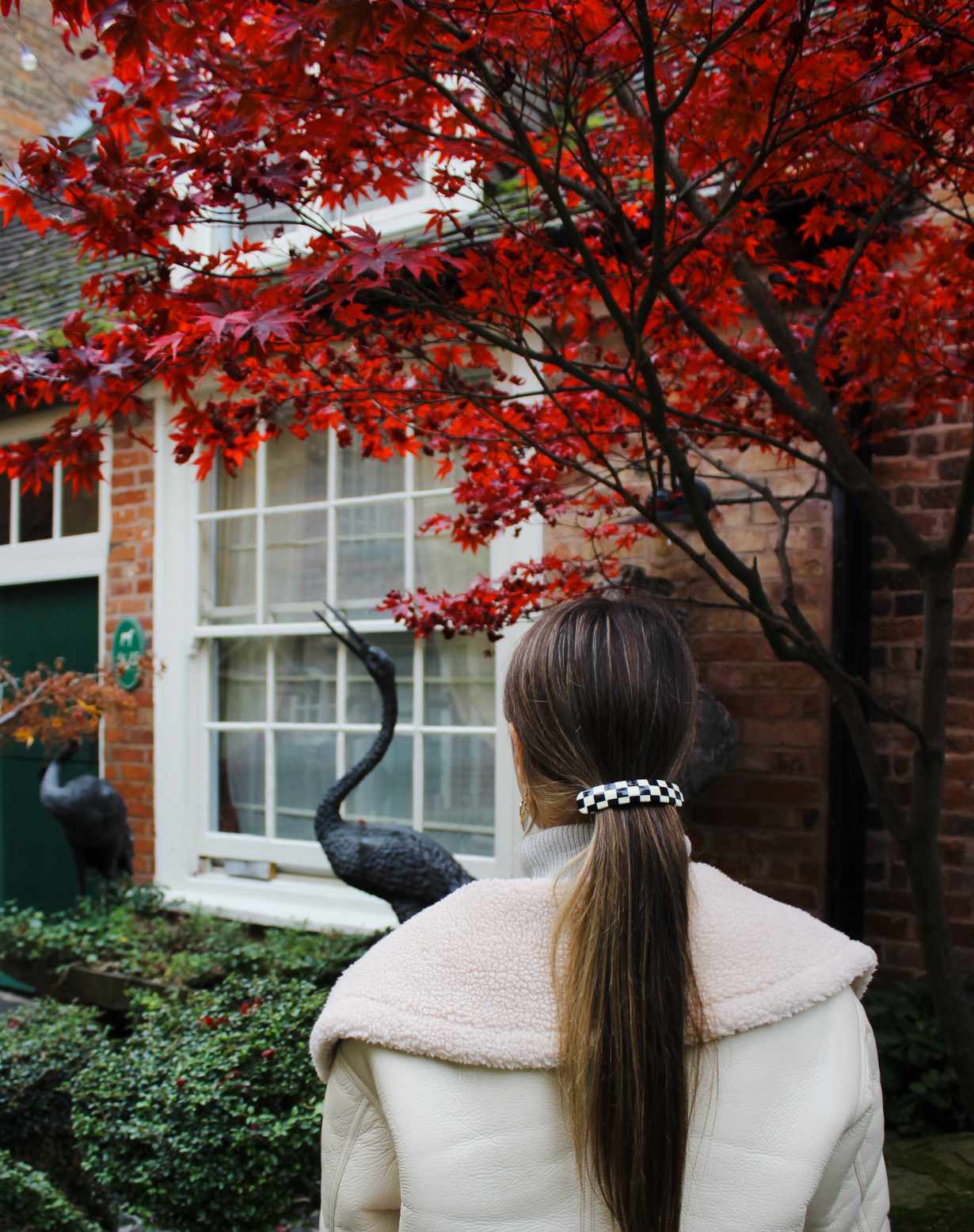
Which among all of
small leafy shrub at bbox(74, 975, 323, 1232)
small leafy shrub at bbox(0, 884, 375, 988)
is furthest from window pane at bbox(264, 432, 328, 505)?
small leafy shrub at bbox(74, 975, 323, 1232)

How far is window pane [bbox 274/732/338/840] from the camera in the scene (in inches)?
215

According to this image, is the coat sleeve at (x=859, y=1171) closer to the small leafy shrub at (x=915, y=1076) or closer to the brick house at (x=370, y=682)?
the small leafy shrub at (x=915, y=1076)

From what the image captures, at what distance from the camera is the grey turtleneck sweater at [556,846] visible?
1.21 m

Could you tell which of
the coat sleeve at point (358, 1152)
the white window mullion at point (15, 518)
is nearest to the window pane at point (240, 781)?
the white window mullion at point (15, 518)

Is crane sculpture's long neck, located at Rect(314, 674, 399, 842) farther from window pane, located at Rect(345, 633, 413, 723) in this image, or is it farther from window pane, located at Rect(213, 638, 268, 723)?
window pane, located at Rect(213, 638, 268, 723)

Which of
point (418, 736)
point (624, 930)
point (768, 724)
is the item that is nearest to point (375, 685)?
point (418, 736)

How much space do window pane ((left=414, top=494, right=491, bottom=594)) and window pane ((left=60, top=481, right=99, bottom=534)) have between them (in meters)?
2.40

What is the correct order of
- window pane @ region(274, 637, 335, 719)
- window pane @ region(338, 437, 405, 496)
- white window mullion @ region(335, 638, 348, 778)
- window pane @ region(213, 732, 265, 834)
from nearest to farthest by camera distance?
window pane @ region(338, 437, 405, 496) → white window mullion @ region(335, 638, 348, 778) → window pane @ region(274, 637, 335, 719) → window pane @ region(213, 732, 265, 834)

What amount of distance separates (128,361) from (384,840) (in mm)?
1939

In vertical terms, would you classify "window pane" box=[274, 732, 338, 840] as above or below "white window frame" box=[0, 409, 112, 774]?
below

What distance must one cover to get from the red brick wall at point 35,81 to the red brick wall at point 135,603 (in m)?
3.71

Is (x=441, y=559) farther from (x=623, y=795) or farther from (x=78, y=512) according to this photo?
(x=623, y=795)

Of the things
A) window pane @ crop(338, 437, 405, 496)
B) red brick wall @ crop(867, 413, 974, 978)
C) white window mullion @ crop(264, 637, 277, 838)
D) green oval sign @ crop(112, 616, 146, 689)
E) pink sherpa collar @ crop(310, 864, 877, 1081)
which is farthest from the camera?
green oval sign @ crop(112, 616, 146, 689)

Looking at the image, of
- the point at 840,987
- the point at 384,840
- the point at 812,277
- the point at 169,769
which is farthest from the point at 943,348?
the point at 169,769
